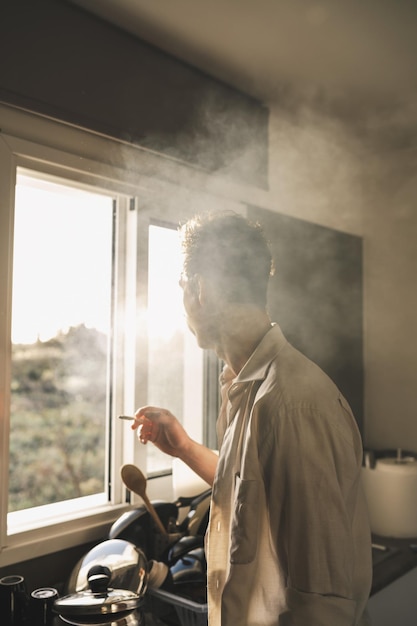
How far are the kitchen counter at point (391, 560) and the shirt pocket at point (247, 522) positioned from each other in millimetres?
730

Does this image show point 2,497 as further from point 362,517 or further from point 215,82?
point 215,82

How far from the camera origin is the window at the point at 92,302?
1.29 metres

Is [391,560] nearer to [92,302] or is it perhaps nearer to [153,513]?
[153,513]

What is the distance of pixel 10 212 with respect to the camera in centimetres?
129

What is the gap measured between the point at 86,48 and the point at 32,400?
4.85 ft

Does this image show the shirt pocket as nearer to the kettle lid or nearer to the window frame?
the kettle lid

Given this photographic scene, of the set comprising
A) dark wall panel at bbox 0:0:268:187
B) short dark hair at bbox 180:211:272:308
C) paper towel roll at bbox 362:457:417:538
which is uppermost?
dark wall panel at bbox 0:0:268:187

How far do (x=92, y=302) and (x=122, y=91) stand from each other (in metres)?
0.61


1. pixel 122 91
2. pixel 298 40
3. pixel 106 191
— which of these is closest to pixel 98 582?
pixel 106 191

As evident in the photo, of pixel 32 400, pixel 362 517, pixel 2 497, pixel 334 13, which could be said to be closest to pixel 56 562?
pixel 2 497

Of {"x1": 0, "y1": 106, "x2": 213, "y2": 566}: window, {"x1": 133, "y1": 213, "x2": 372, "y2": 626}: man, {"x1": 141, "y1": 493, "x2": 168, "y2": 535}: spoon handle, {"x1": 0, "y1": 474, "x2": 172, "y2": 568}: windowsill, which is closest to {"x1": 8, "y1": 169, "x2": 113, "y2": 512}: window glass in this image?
{"x1": 0, "y1": 106, "x2": 213, "y2": 566}: window

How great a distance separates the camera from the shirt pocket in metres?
0.90

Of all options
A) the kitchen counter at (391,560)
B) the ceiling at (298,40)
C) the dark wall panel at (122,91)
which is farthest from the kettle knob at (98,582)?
the ceiling at (298,40)

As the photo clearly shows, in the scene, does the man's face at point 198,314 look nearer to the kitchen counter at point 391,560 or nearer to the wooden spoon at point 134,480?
the wooden spoon at point 134,480
